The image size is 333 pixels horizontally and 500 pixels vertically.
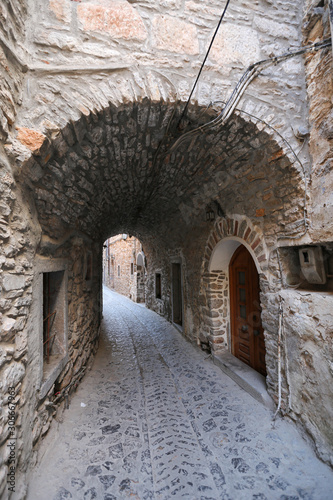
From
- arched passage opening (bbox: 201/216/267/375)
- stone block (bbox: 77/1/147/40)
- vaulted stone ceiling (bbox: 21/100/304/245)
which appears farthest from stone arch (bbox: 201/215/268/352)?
stone block (bbox: 77/1/147/40)

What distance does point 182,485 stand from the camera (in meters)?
A: 1.84

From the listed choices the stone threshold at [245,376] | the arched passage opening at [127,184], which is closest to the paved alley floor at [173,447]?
the stone threshold at [245,376]

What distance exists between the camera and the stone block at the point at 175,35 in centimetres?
205

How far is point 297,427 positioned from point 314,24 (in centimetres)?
378

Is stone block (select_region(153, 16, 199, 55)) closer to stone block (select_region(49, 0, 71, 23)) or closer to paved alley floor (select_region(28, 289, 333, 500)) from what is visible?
stone block (select_region(49, 0, 71, 23))

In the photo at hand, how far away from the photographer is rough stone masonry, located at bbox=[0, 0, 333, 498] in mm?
1646

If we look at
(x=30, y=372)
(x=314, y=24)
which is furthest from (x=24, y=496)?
(x=314, y=24)

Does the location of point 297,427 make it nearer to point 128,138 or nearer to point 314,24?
point 128,138

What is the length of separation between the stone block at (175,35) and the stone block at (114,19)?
13 centimetres

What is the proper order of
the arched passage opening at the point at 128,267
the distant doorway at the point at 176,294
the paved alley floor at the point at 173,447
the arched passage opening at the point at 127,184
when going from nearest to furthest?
the paved alley floor at the point at 173,447, the arched passage opening at the point at 127,184, the distant doorway at the point at 176,294, the arched passage opening at the point at 128,267

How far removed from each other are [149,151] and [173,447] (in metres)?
3.00

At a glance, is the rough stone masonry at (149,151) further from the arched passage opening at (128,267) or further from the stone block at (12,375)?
the arched passage opening at (128,267)

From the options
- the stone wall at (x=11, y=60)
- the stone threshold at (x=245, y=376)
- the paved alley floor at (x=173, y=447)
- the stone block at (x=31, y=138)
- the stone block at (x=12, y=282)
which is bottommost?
the paved alley floor at (x=173, y=447)

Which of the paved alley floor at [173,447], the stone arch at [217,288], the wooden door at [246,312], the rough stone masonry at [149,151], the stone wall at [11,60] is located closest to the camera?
the stone wall at [11,60]
